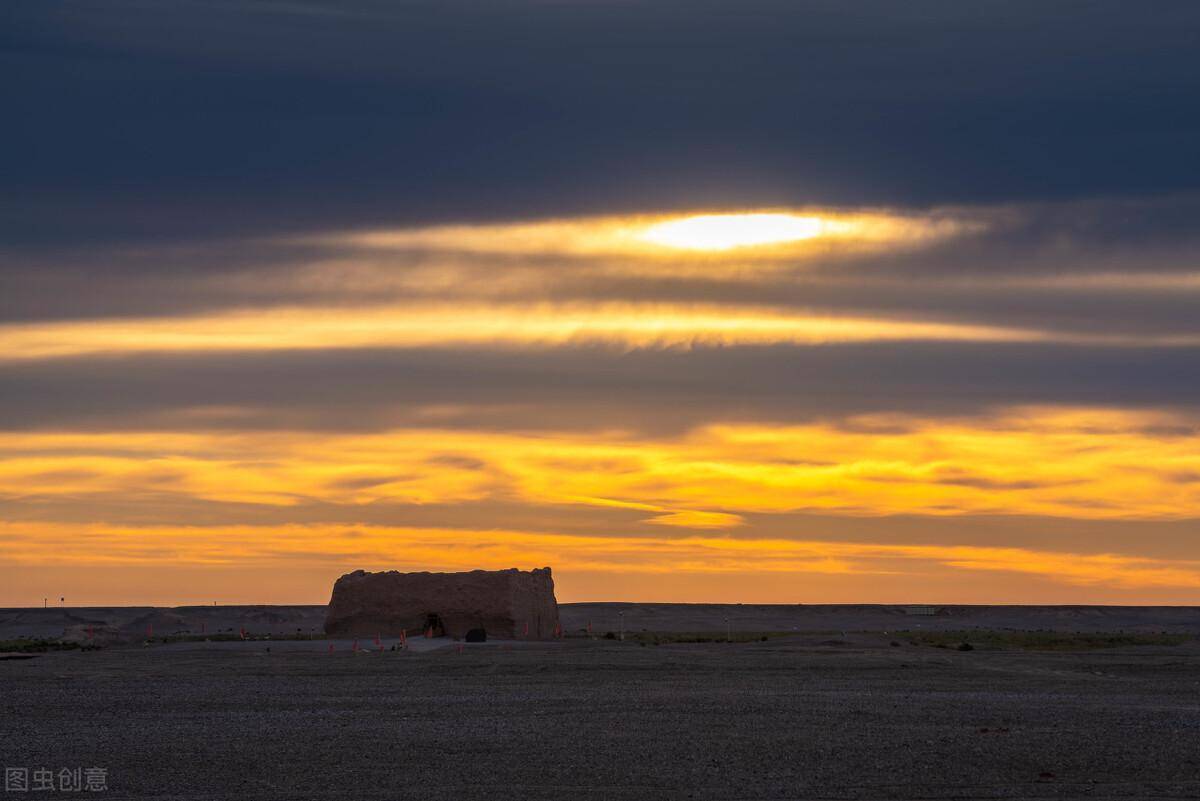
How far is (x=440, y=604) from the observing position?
2389 inches

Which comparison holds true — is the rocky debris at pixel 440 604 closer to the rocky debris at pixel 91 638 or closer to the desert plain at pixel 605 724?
the rocky debris at pixel 91 638

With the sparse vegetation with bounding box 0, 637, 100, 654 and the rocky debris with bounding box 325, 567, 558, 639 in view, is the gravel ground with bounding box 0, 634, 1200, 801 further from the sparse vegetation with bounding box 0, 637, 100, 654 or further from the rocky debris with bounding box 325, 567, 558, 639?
the rocky debris with bounding box 325, 567, 558, 639

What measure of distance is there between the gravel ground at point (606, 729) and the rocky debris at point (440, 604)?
15691mm

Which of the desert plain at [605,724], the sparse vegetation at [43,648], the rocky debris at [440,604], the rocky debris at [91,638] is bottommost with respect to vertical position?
the desert plain at [605,724]

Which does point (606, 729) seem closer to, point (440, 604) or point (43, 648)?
point (440, 604)

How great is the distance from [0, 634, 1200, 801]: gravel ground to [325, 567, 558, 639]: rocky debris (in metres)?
15.7

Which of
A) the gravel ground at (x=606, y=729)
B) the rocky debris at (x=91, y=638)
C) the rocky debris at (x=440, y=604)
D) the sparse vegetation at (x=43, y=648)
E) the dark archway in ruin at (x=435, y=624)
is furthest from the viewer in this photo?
the dark archway in ruin at (x=435, y=624)

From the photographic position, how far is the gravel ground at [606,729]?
701 inches

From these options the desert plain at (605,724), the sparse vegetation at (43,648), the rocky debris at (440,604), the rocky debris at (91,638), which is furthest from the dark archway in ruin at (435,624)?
the sparse vegetation at (43,648)

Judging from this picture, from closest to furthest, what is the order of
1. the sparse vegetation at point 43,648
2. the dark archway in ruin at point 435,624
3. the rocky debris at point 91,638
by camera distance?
the sparse vegetation at point 43,648 < the rocky debris at point 91,638 < the dark archway in ruin at point 435,624

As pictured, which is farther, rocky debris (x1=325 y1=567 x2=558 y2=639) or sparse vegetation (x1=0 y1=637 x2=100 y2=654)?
rocky debris (x1=325 y1=567 x2=558 y2=639)

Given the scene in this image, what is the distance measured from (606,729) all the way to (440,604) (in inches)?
1474

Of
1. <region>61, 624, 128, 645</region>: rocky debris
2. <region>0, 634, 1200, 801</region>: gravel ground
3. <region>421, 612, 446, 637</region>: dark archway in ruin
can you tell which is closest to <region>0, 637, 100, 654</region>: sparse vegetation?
<region>61, 624, 128, 645</region>: rocky debris

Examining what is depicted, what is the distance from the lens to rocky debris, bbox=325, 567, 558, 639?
196 ft
